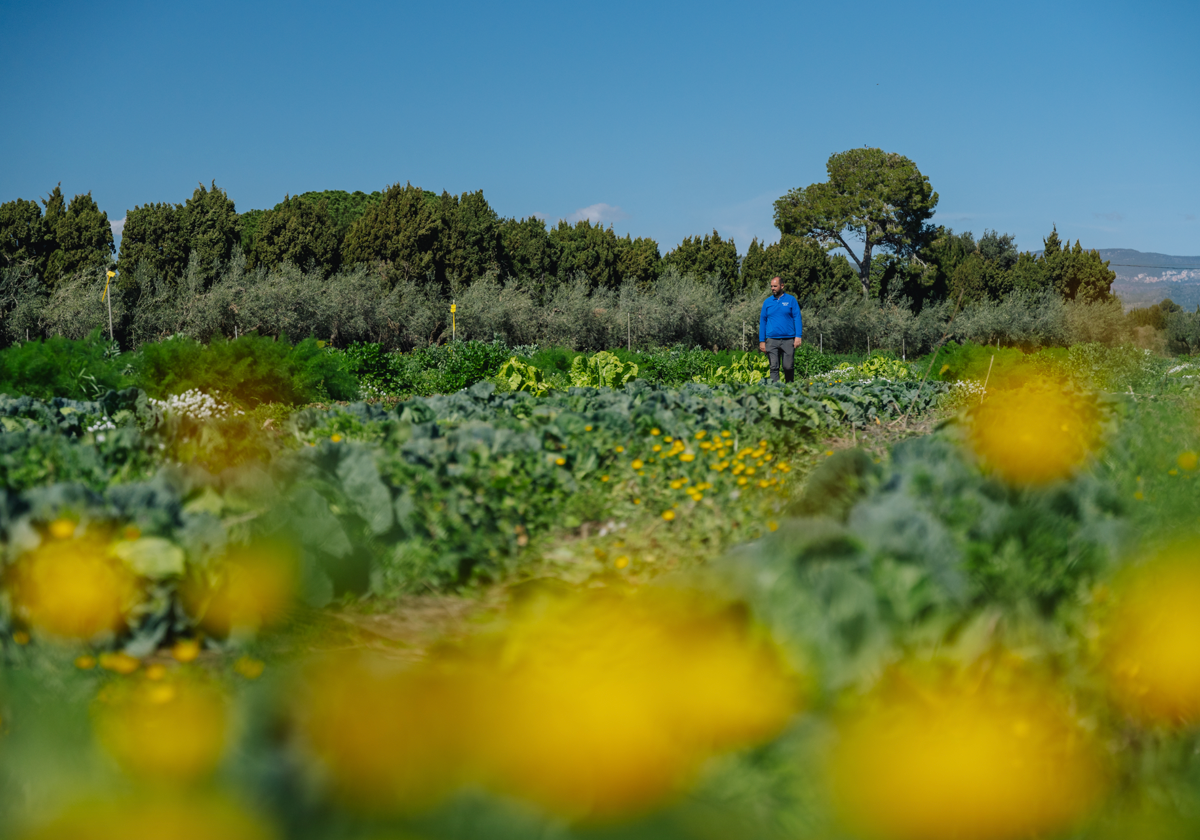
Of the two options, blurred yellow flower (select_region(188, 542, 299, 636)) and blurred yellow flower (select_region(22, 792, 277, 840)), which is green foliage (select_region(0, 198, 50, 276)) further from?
blurred yellow flower (select_region(22, 792, 277, 840))

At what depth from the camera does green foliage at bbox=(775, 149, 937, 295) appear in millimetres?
42375

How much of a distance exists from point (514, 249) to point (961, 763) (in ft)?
122

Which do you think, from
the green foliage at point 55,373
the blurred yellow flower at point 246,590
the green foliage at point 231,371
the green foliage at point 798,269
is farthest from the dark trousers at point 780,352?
the green foliage at point 798,269

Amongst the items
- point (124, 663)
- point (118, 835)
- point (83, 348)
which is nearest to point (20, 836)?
point (118, 835)

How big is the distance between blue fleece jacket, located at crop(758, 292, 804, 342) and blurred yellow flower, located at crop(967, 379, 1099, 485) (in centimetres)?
672

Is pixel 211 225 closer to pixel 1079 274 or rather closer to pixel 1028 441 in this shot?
pixel 1028 441

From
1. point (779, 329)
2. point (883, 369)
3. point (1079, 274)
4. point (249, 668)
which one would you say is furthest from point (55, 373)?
point (1079, 274)

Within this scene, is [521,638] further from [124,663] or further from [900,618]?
[124,663]

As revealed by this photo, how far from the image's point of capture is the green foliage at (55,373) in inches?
299

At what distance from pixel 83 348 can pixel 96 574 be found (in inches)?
288

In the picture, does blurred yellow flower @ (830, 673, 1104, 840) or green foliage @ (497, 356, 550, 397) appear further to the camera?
green foliage @ (497, 356, 550, 397)

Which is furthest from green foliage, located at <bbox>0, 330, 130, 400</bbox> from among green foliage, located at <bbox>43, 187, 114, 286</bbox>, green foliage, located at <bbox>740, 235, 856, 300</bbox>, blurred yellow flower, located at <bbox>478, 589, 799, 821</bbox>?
green foliage, located at <bbox>740, 235, 856, 300</bbox>

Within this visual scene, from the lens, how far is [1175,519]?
2.73 m

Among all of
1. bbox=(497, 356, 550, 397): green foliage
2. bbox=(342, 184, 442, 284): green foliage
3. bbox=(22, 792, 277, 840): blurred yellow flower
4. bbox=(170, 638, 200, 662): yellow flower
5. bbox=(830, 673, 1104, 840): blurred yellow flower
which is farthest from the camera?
bbox=(342, 184, 442, 284): green foliage
